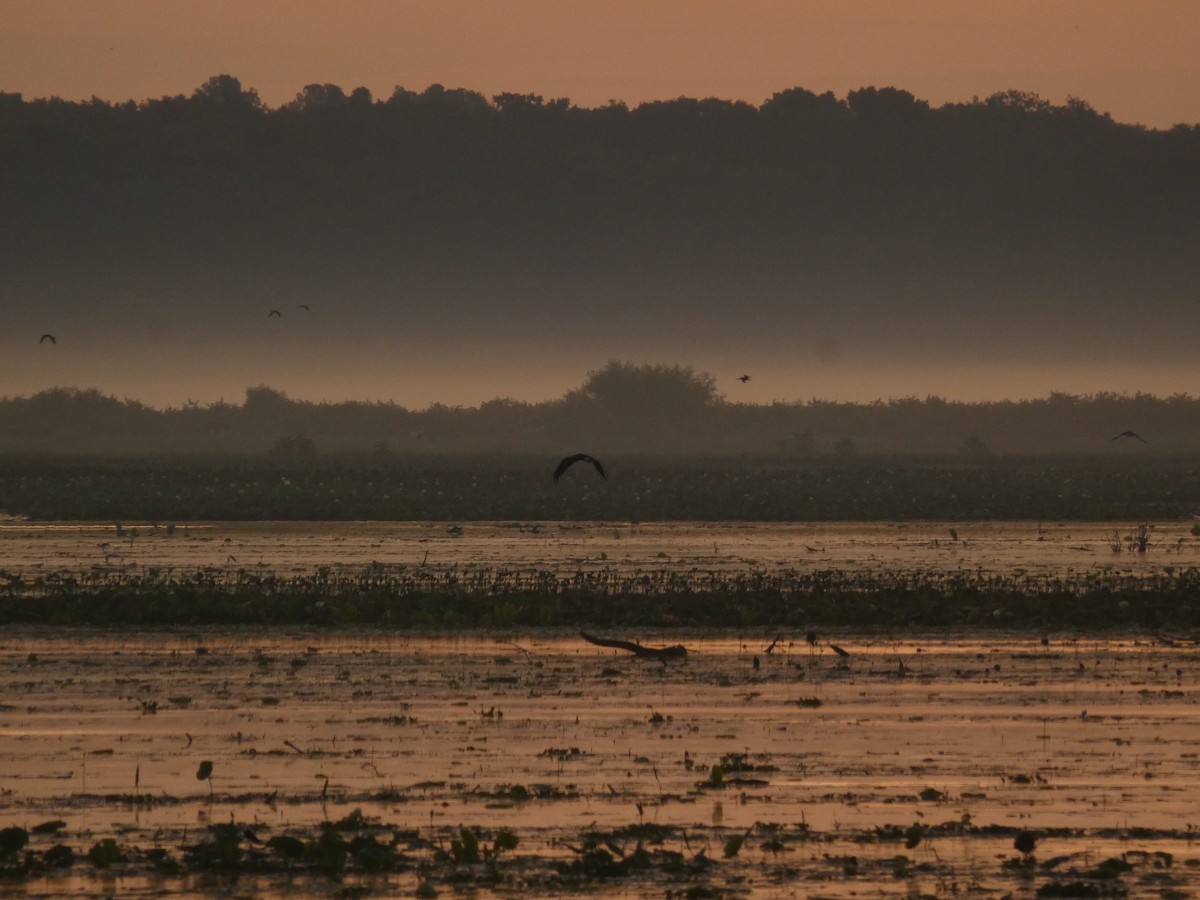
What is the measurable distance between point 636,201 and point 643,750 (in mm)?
162454

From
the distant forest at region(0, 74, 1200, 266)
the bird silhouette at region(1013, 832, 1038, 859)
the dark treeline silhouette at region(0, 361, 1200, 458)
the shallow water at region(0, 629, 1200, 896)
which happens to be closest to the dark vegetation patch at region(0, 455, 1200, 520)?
the shallow water at region(0, 629, 1200, 896)

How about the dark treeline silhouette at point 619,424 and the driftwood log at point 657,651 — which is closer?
the driftwood log at point 657,651

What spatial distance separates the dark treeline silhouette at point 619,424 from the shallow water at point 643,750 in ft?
208

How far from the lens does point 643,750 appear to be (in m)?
13.0

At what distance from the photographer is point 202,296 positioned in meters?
176

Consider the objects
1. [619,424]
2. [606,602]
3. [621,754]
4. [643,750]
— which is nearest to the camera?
[621,754]

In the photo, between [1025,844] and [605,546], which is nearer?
[1025,844]

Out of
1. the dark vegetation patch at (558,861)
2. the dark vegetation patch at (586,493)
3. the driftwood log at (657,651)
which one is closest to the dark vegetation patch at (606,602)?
the driftwood log at (657,651)

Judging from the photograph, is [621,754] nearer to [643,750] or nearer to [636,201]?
[643,750]

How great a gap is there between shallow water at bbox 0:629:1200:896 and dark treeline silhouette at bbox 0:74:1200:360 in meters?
155

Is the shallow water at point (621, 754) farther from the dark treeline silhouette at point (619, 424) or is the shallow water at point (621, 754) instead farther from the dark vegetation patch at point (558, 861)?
the dark treeline silhouette at point (619, 424)

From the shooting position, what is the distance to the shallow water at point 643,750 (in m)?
10.5

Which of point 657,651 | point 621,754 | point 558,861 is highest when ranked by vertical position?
point 657,651

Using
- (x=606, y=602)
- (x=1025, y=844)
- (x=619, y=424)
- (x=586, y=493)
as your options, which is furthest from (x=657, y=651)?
(x=619, y=424)
